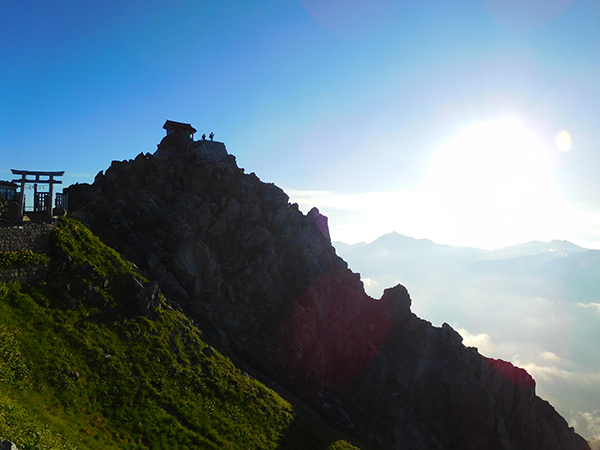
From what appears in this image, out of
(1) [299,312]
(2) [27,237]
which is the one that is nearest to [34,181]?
(2) [27,237]

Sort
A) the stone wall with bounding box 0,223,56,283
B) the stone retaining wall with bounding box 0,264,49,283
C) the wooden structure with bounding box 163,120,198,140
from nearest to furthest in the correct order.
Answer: the stone retaining wall with bounding box 0,264,49,283 → the stone wall with bounding box 0,223,56,283 → the wooden structure with bounding box 163,120,198,140

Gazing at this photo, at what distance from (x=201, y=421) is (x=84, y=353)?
13.4 metres

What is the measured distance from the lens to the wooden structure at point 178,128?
92.6 metres

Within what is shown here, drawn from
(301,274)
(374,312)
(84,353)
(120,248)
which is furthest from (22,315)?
(374,312)

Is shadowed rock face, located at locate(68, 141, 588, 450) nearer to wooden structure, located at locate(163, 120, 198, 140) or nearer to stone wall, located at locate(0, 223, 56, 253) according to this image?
wooden structure, located at locate(163, 120, 198, 140)

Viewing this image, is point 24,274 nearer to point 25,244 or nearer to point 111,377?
point 25,244

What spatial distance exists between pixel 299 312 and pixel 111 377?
160 feet

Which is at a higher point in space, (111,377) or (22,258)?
(22,258)

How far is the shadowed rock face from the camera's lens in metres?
66.6

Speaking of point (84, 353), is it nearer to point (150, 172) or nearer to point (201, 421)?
point (201, 421)

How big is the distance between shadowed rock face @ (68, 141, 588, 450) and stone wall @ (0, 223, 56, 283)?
18.3 metres

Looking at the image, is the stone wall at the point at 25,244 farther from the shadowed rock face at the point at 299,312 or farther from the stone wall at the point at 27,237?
the shadowed rock face at the point at 299,312

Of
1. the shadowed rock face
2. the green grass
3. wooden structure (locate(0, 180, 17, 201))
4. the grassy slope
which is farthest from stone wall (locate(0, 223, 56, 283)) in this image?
the shadowed rock face

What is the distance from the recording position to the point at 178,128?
307ft
